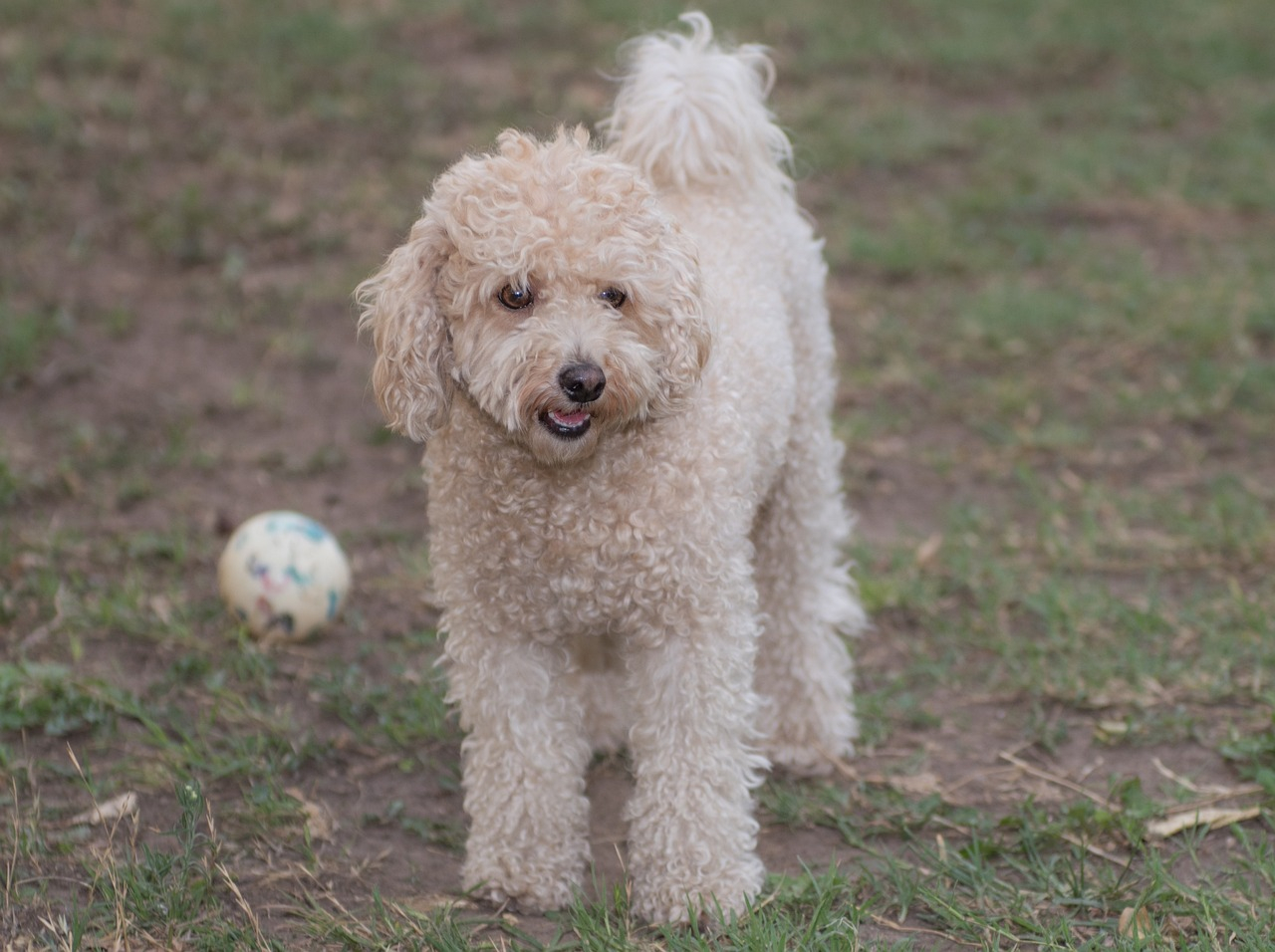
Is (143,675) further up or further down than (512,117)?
further down

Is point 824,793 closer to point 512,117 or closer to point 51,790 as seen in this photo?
point 51,790

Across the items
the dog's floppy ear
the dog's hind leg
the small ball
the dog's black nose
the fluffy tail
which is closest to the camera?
the dog's black nose

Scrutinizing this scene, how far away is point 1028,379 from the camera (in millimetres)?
5957

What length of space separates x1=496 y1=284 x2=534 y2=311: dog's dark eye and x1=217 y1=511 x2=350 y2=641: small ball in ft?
4.90

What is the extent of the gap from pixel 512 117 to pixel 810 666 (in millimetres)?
4741

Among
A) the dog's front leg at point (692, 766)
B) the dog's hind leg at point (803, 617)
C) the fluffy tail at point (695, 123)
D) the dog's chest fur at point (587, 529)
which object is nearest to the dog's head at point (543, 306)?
the dog's chest fur at point (587, 529)

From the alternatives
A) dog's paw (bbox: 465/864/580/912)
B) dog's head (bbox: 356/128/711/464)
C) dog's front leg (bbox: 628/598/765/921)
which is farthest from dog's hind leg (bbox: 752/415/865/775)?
dog's head (bbox: 356/128/711/464)

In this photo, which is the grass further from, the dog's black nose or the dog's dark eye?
the dog's dark eye

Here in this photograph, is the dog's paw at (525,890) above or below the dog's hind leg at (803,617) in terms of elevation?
below

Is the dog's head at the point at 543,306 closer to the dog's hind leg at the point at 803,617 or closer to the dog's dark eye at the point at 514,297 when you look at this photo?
the dog's dark eye at the point at 514,297

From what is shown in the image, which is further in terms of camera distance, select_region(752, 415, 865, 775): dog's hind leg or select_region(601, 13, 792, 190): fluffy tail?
select_region(752, 415, 865, 775): dog's hind leg

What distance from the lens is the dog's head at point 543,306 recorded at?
2.83m

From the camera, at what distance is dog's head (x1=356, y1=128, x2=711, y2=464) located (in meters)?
2.83

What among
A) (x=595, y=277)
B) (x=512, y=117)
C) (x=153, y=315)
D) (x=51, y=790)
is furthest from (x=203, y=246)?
(x=595, y=277)
